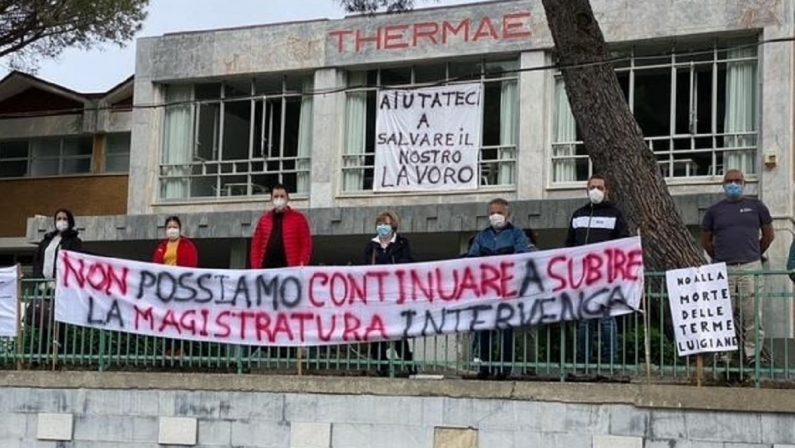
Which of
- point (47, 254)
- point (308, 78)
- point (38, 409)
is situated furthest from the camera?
point (308, 78)

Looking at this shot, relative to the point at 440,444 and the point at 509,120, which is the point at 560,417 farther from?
the point at 509,120

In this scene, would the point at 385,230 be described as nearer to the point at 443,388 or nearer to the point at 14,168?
the point at 443,388

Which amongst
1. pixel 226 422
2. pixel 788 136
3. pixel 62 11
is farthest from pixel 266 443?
pixel 62 11

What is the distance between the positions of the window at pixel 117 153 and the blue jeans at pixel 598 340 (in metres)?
19.8

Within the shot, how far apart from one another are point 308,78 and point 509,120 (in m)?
3.91

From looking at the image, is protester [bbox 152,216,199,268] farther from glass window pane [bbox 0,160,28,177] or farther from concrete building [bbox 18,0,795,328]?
glass window pane [bbox 0,160,28,177]

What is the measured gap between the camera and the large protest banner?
1008cm

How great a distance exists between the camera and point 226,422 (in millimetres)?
11016

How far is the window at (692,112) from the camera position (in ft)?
63.6

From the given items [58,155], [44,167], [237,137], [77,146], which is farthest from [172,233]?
[44,167]

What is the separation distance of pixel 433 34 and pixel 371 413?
11846 mm

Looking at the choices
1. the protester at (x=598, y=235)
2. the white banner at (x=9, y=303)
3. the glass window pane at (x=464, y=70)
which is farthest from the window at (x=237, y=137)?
the protester at (x=598, y=235)

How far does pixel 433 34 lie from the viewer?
21.3 metres

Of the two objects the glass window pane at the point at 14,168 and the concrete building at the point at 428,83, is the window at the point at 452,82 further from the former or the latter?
the glass window pane at the point at 14,168
